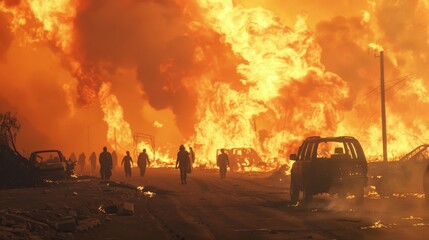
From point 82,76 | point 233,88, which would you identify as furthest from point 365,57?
point 82,76

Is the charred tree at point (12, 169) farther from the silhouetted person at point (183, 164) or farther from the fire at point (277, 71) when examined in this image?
the fire at point (277, 71)

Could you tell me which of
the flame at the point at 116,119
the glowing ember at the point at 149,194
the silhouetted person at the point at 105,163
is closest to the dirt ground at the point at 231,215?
the glowing ember at the point at 149,194

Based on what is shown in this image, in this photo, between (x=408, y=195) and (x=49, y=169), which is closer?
(x=408, y=195)

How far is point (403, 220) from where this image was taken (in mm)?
14414

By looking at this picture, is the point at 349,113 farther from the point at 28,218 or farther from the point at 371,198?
the point at 28,218

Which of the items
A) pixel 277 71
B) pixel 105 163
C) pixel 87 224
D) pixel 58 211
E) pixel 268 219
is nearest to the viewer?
pixel 87 224

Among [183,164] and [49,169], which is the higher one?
[183,164]

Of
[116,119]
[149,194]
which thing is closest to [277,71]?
[149,194]

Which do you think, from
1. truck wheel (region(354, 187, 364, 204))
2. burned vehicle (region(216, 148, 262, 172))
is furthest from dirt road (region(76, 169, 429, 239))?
burned vehicle (region(216, 148, 262, 172))

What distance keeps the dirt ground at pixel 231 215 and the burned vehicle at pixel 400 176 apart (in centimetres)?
41

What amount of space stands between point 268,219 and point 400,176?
28.2ft

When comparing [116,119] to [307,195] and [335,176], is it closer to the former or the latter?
[307,195]

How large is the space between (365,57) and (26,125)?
53023 mm

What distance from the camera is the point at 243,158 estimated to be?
52.3 m
